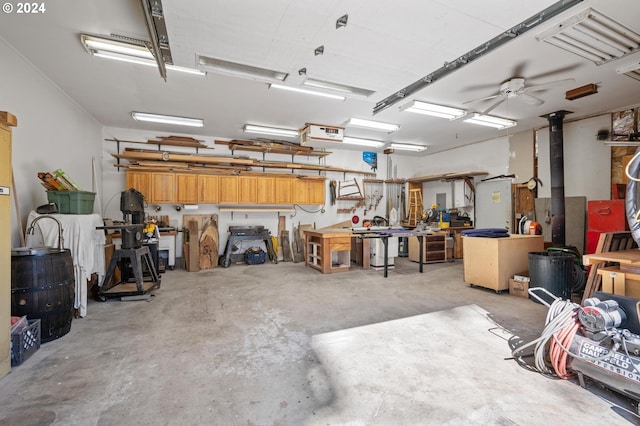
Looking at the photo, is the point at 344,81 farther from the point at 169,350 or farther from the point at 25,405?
the point at 25,405

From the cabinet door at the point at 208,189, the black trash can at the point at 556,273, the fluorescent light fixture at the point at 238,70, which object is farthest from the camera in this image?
the cabinet door at the point at 208,189

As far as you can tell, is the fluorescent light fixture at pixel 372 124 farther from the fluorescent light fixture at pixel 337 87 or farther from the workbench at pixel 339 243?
the workbench at pixel 339 243

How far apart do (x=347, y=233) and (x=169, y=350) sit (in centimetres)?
388

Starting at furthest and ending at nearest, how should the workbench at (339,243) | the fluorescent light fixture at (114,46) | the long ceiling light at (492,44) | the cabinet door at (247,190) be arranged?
the cabinet door at (247,190)
the workbench at (339,243)
the fluorescent light fixture at (114,46)
the long ceiling light at (492,44)

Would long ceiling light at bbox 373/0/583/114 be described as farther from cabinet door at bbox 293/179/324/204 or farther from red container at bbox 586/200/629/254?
red container at bbox 586/200/629/254

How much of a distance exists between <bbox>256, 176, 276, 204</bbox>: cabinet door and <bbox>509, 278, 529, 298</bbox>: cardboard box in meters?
5.18

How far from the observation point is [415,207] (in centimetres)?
847

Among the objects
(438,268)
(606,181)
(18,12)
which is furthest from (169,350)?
(606,181)

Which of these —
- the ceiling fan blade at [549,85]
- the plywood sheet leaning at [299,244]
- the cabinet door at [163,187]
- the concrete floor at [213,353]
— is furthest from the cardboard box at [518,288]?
the cabinet door at [163,187]

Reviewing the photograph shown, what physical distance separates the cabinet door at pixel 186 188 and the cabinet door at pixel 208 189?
0.34ft

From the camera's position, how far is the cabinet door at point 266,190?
22.6ft

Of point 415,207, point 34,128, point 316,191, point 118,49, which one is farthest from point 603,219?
point 34,128

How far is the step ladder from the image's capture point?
8430mm

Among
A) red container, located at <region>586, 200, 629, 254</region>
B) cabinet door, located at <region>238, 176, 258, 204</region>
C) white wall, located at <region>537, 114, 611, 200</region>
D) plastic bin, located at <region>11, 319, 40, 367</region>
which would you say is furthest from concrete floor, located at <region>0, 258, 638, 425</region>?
white wall, located at <region>537, 114, 611, 200</region>
